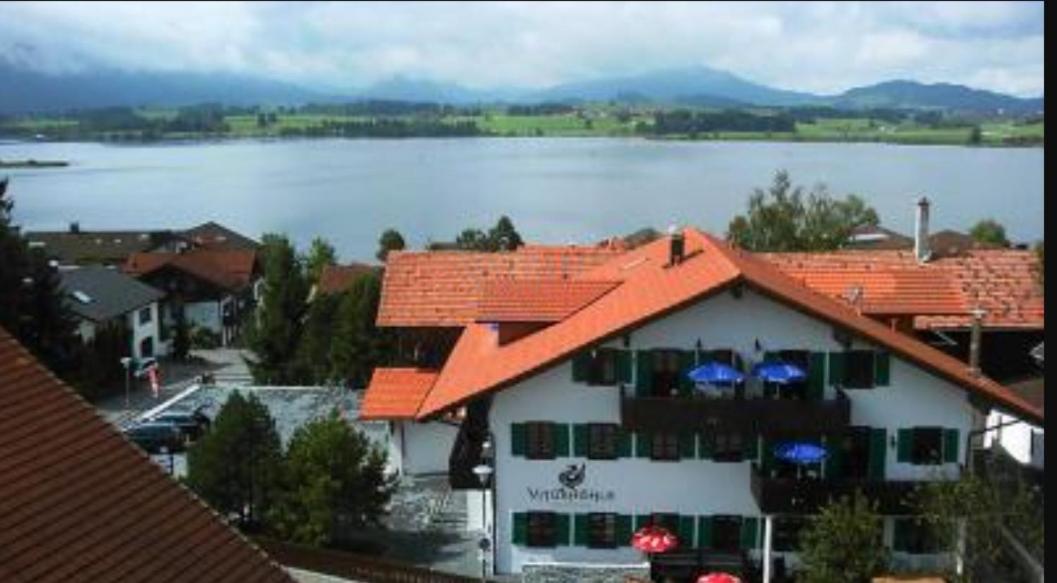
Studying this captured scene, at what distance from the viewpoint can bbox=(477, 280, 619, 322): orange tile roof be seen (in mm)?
23406

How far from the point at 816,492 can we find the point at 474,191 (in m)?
120

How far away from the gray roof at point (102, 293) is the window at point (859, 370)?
3401 cm

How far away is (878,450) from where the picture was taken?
21.2 meters

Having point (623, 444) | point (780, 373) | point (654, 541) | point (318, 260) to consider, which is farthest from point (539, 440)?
point (318, 260)

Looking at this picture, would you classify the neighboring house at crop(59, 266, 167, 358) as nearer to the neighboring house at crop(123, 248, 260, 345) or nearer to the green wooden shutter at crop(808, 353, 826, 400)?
the neighboring house at crop(123, 248, 260, 345)

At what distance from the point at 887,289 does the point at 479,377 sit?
8.79m

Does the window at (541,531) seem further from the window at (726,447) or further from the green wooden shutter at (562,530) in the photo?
the window at (726,447)

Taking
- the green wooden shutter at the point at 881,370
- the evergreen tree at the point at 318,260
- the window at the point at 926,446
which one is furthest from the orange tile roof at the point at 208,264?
the window at the point at 926,446

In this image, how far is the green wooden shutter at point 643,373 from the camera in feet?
69.7

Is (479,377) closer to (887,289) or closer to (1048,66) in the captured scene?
(887,289)

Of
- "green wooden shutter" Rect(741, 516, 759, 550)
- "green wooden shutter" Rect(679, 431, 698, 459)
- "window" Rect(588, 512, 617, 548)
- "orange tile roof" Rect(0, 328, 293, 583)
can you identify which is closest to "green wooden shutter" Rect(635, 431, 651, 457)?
"green wooden shutter" Rect(679, 431, 698, 459)

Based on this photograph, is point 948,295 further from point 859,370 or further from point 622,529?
point 622,529

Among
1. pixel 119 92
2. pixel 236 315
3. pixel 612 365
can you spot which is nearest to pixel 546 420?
pixel 612 365

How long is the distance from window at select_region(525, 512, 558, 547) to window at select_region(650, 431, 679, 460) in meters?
2.22
